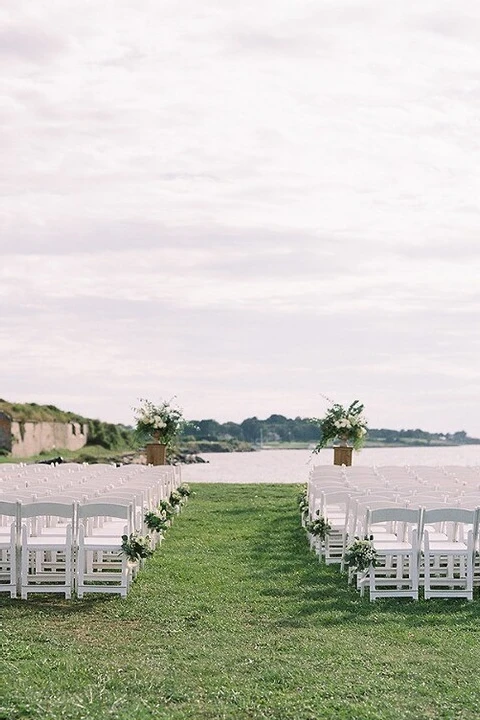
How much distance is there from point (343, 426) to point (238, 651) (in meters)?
16.9

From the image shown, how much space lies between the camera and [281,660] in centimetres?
959

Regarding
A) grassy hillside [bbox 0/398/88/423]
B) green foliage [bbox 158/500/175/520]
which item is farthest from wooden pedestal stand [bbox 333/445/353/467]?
grassy hillside [bbox 0/398/88/423]

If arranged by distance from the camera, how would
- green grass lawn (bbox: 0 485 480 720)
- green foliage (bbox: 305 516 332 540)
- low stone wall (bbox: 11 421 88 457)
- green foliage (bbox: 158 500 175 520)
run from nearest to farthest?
1. green grass lawn (bbox: 0 485 480 720)
2. green foliage (bbox: 305 516 332 540)
3. green foliage (bbox: 158 500 175 520)
4. low stone wall (bbox: 11 421 88 457)

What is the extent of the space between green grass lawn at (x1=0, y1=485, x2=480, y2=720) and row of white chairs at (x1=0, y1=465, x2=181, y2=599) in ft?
0.92

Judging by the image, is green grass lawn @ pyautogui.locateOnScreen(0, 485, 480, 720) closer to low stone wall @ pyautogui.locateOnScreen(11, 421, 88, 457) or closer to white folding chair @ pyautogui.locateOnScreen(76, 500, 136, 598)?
white folding chair @ pyautogui.locateOnScreen(76, 500, 136, 598)

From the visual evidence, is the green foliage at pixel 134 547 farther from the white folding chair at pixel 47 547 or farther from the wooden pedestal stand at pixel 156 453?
the wooden pedestal stand at pixel 156 453

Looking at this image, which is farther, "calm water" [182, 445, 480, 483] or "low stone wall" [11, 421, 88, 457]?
"low stone wall" [11, 421, 88, 457]

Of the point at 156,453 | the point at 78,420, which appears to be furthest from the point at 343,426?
the point at 78,420

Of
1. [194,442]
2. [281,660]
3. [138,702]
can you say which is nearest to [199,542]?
[281,660]

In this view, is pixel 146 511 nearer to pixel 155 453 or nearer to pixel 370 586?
pixel 370 586

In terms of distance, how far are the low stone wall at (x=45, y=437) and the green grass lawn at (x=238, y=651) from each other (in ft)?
166

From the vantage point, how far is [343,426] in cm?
2673

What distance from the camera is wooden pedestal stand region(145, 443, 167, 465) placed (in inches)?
1114

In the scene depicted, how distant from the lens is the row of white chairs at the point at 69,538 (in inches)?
506
